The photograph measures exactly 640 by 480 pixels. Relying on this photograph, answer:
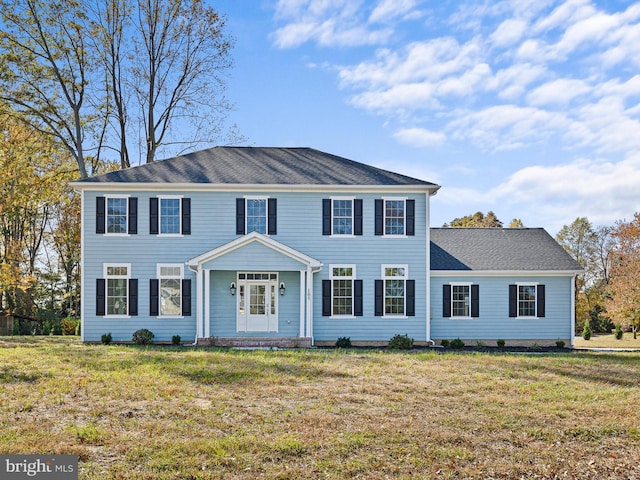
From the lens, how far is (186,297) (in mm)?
20734

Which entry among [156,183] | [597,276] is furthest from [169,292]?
[597,276]

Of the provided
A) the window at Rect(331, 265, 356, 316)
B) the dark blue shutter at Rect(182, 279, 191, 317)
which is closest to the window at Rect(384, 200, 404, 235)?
the window at Rect(331, 265, 356, 316)

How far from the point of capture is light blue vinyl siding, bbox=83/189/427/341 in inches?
811

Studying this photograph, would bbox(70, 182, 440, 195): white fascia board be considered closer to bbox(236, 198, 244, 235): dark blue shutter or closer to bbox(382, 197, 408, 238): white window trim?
bbox(382, 197, 408, 238): white window trim

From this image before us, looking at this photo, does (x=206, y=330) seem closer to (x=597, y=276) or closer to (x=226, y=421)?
(x=226, y=421)

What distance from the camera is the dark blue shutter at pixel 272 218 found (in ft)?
69.2

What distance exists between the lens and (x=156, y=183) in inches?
814

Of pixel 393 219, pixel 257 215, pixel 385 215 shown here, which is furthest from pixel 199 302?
pixel 393 219

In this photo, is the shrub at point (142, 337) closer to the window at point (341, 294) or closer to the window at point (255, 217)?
the window at point (255, 217)

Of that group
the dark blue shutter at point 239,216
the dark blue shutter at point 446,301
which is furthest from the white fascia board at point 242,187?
the dark blue shutter at point 446,301

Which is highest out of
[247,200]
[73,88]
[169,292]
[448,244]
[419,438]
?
[73,88]

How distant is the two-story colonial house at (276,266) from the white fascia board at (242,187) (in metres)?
0.04

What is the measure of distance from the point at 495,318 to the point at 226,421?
1564 cm

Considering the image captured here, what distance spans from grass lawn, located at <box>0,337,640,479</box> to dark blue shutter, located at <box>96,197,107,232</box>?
6.84 meters
